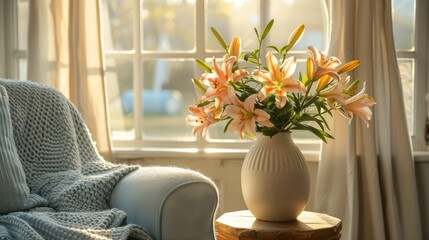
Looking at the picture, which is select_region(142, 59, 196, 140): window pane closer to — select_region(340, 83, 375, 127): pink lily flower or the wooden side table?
the wooden side table

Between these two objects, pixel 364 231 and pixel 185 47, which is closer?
pixel 364 231

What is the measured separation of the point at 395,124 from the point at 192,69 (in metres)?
1.05

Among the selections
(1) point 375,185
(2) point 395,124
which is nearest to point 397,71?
(2) point 395,124

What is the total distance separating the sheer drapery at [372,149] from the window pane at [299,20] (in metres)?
0.34

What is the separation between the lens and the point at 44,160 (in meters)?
2.78

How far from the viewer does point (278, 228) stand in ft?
8.27

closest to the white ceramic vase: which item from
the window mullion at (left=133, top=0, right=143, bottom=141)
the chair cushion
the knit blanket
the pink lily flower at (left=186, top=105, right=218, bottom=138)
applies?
the pink lily flower at (left=186, top=105, right=218, bottom=138)

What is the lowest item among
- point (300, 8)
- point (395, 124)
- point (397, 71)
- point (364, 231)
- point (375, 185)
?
point (364, 231)

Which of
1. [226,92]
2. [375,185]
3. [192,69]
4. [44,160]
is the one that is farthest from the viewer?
[192,69]

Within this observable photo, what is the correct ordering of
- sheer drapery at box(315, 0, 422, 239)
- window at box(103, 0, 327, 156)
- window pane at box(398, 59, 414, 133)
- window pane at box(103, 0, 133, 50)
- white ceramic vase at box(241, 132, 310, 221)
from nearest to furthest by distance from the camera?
white ceramic vase at box(241, 132, 310, 221) → sheer drapery at box(315, 0, 422, 239) → window pane at box(398, 59, 414, 133) → window at box(103, 0, 327, 156) → window pane at box(103, 0, 133, 50)

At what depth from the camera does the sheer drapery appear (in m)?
3.33

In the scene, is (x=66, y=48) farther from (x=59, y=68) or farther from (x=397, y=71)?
(x=397, y=71)

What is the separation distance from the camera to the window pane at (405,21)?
144 inches

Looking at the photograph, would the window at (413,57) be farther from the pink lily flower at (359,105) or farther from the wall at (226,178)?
the pink lily flower at (359,105)
